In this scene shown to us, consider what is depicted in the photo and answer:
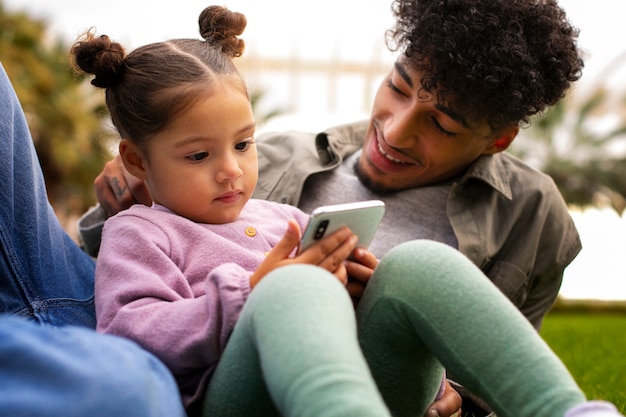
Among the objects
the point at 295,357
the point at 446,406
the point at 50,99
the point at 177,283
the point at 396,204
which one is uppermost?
the point at 295,357

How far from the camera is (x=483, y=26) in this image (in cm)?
242

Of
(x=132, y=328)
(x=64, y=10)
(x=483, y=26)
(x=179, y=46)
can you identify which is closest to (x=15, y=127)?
(x=179, y=46)

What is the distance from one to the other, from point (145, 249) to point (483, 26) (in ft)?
4.58

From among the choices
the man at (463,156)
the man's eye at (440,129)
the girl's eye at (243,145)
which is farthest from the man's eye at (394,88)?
the girl's eye at (243,145)

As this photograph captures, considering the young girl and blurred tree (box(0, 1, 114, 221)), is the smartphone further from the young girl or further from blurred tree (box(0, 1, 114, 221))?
blurred tree (box(0, 1, 114, 221))

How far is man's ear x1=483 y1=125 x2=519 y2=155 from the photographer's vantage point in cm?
267

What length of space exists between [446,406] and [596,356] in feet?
7.50

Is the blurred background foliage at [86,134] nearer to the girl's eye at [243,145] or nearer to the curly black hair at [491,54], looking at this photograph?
the curly black hair at [491,54]

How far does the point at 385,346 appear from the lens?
62.4 inches

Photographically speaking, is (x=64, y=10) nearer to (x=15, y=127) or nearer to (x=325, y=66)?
(x=325, y=66)

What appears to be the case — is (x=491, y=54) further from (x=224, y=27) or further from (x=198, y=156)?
(x=198, y=156)

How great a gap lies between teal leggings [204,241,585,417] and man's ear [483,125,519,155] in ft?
4.06

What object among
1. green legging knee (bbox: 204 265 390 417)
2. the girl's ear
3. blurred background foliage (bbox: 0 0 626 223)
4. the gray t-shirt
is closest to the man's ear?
the gray t-shirt

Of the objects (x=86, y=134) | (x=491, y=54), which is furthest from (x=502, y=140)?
(x=86, y=134)
